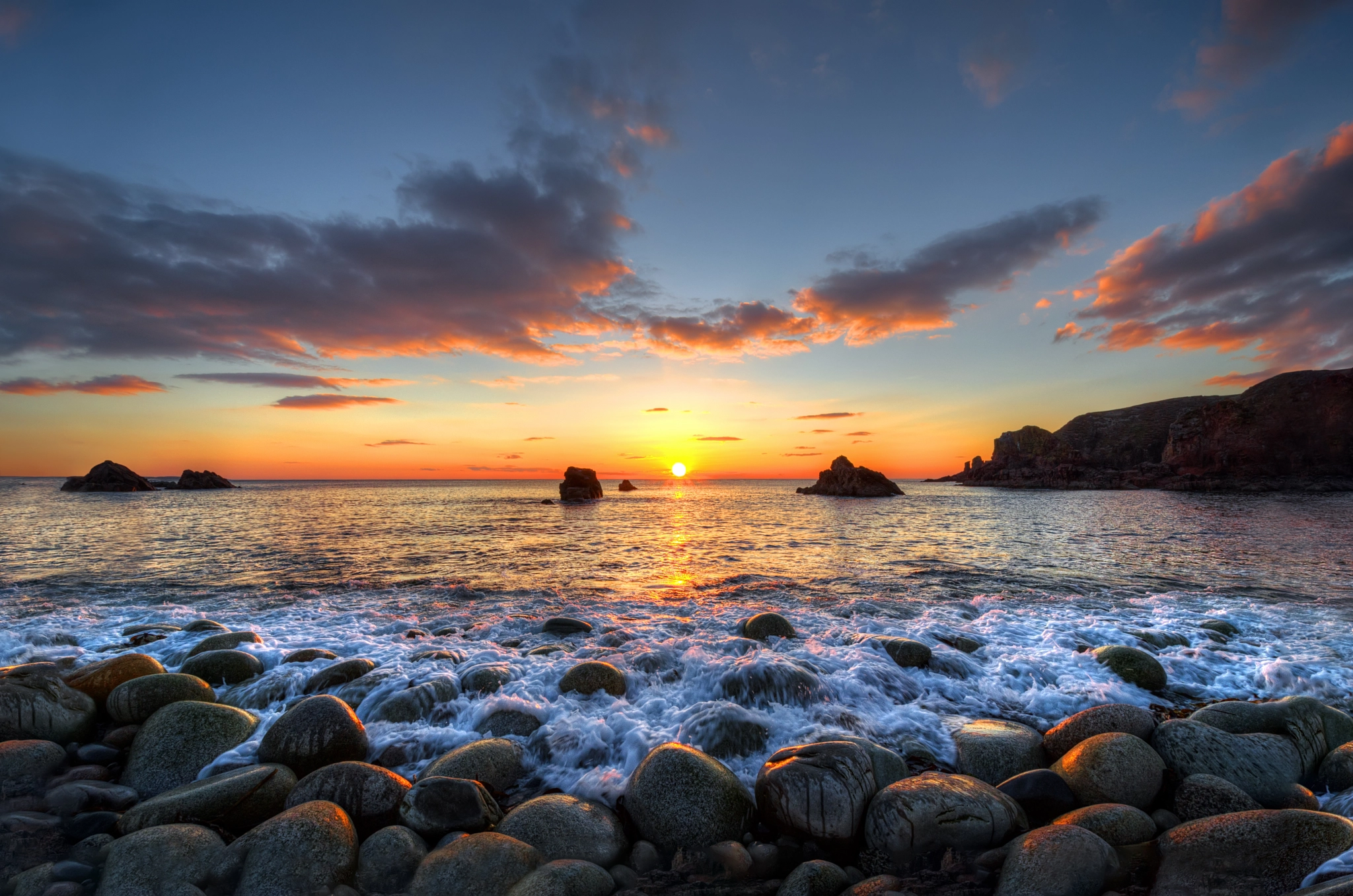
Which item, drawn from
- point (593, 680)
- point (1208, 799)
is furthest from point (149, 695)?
point (1208, 799)

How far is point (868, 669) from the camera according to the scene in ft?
29.1

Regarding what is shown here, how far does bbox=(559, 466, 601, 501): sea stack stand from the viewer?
76.8m

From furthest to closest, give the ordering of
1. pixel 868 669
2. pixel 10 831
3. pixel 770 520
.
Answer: pixel 770 520 → pixel 868 669 → pixel 10 831

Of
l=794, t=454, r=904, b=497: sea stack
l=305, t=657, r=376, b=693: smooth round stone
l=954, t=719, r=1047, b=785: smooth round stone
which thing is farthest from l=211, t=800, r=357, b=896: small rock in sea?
l=794, t=454, r=904, b=497: sea stack

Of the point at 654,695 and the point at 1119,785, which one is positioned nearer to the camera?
the point at 1119,785

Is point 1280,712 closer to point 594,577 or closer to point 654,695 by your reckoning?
point 654,695

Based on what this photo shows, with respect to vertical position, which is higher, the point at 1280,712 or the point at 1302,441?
the point at 1302,441

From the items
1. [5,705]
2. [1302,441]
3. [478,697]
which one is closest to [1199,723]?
[478,697]

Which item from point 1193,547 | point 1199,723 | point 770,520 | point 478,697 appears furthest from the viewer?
point 770,520

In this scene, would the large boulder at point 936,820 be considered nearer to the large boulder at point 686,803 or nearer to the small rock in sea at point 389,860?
the large boulder at point 686,803

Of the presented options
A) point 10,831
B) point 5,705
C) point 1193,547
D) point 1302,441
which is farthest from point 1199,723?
point 1302,441

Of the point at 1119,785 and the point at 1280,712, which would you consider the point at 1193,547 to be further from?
the point at 1119,785

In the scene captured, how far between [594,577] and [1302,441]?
4843 inches

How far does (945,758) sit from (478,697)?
679 cm
